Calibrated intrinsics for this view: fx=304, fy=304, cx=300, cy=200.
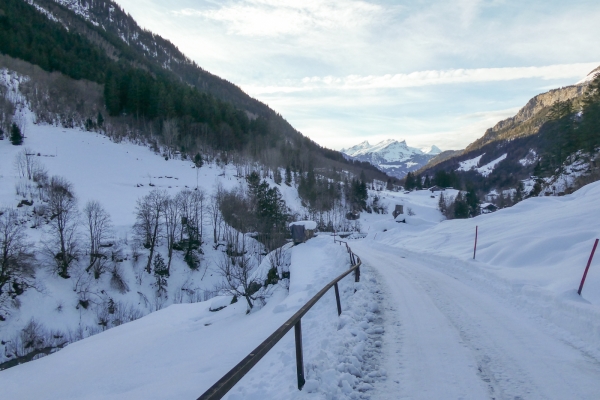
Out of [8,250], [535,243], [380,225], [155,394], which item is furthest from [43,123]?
[535,243]

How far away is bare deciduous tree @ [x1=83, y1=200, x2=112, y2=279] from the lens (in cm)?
3780

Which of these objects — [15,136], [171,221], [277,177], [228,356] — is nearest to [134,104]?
[15,136]

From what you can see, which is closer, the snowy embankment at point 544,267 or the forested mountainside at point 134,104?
the snowy embankment at point 544,267

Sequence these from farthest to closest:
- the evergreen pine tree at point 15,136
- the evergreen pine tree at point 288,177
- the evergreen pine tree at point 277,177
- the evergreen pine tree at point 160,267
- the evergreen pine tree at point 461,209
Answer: the evergreen pine tree at point 288,177
the evergreen pine tree at point 277,177
the evergreen pine tree at point 461,209
the evergreen pine tree at point 15,136
the evergreen pine tree at point 160,267

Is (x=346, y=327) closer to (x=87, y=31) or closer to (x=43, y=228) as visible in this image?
(x=43, y=228)

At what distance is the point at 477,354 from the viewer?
5148mm

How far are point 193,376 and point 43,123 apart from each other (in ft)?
302

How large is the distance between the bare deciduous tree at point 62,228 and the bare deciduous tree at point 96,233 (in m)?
1.62

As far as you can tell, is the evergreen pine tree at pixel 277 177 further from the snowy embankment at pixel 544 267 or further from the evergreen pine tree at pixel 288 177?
the snowy embankment at pixel 544 267

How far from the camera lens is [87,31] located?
140875 millimetres

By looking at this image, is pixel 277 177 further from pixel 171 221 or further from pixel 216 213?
pixel 171 221

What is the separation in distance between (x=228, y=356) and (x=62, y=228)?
4091 centimetres

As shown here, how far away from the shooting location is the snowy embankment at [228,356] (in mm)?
4691

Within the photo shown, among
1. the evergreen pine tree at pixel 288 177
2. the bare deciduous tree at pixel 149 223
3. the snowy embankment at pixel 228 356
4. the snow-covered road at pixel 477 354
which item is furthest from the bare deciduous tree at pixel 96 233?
the evergreen pine tree at pixel 288 177
